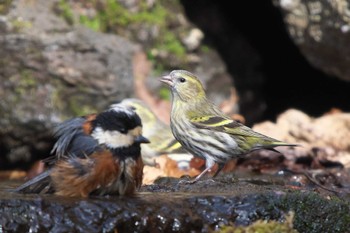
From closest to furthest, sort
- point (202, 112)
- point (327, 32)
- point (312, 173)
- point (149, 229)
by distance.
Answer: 1. point (149, 229)
2. point (312, 173)
3. point (202, 112)
4. point (327, 32)

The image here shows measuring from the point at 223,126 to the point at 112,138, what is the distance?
90.7 inches

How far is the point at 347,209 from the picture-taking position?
486 cm

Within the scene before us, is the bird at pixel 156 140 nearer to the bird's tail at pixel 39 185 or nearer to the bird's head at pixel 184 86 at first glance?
the bird's head at pixel 184 86

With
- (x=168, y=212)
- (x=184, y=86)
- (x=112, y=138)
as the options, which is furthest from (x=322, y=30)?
(x=168, y=212)

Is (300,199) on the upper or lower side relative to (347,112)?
lower

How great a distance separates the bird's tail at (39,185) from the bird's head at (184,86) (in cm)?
282

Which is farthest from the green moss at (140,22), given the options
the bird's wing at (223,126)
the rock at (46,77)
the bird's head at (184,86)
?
the bird's wing at (223,126)

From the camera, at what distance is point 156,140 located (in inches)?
369

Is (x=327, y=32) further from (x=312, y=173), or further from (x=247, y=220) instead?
(x=247, y=220)

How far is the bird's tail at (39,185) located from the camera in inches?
204

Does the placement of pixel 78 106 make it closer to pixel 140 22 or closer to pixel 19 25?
pixel 19 25

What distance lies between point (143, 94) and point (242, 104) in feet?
4.91

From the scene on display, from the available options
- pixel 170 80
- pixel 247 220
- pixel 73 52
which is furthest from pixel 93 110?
pixel 247 220

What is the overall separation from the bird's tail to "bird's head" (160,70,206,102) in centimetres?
282
